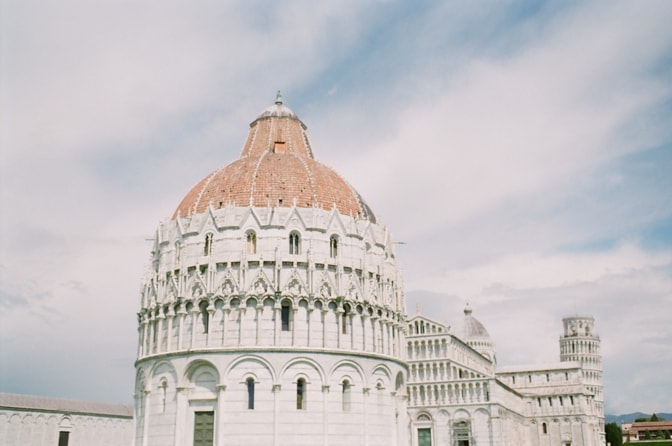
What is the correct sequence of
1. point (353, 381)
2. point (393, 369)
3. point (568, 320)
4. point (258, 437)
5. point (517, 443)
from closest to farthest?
point (258, 437) → point (353, 381) → point (393, 369) → point (517, 443) → point (568, 320)

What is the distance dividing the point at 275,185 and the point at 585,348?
349 ft

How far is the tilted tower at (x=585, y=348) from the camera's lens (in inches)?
5305

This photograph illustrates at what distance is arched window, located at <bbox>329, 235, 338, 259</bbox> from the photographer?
4770 cm

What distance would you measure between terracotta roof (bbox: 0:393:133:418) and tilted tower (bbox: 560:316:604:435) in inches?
3399

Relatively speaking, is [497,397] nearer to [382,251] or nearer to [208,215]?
[382,251]

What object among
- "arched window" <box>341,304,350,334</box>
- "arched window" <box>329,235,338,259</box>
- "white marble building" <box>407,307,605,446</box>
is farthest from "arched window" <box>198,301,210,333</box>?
"white marble building" <box>407,307,605,446</box>

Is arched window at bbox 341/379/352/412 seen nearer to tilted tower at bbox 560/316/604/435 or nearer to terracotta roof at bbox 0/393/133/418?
terracotta roof at bbox 0/393/133/418

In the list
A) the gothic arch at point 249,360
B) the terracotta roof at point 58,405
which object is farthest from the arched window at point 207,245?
the terracotta roof at point 58,405

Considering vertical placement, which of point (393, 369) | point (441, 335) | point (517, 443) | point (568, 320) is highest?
point (568, 320)

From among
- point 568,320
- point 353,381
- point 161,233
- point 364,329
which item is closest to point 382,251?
point 364,329

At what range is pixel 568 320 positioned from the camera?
139750 mm

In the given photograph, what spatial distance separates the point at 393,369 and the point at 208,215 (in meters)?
17.4

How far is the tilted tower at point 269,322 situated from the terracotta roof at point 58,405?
43227 mm

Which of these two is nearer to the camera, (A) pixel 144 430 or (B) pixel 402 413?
(A) pixel 144 430
